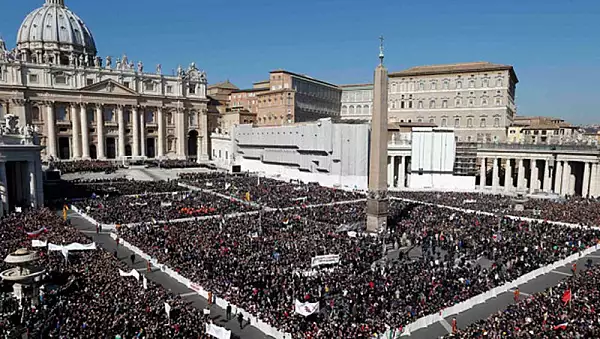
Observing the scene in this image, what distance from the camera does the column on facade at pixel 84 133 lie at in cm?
7150

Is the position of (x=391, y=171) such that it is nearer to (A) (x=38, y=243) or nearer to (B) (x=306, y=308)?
(A) (x=38, y=243)

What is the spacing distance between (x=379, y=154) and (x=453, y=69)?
49.5 meters

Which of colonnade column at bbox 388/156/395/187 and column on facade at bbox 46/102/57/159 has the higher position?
column on facade at bbox 46/102/57/159

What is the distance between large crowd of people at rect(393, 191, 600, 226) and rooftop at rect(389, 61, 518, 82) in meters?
32.2

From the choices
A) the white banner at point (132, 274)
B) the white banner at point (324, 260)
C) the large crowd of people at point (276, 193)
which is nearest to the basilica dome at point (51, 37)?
the large crowd of people at point (276, 193)

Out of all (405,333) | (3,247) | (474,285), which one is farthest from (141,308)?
(474,285)

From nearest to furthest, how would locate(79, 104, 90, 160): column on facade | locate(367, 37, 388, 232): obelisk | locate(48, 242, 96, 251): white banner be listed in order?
locate(48, 242, 96, 251): white banner, locate(367, 37, 388, 232): obelisk, locate(79, 104, 90, 160): column on facade

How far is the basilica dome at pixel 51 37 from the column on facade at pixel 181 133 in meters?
23.3

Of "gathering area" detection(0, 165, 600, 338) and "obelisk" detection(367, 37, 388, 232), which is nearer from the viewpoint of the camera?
"gathering area" detection(0, 165, 600, 338)

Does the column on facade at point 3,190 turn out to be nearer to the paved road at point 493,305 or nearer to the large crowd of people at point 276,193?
the large crowd of people at point 276,193

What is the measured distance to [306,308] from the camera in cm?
1517

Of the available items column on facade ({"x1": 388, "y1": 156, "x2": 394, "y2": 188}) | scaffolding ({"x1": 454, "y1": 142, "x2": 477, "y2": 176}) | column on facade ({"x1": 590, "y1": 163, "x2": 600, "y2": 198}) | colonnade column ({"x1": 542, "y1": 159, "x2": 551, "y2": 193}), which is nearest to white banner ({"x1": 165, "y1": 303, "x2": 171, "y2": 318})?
column on facade ({"x1": 388, "y1": 156, "x2": 394, "y2": 188})

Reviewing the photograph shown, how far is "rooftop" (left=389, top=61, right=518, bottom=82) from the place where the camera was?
6850 cm

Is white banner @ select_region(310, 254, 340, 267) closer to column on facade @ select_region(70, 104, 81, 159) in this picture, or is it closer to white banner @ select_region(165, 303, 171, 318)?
white banner @ select_region(165, 303, 171, 318)
